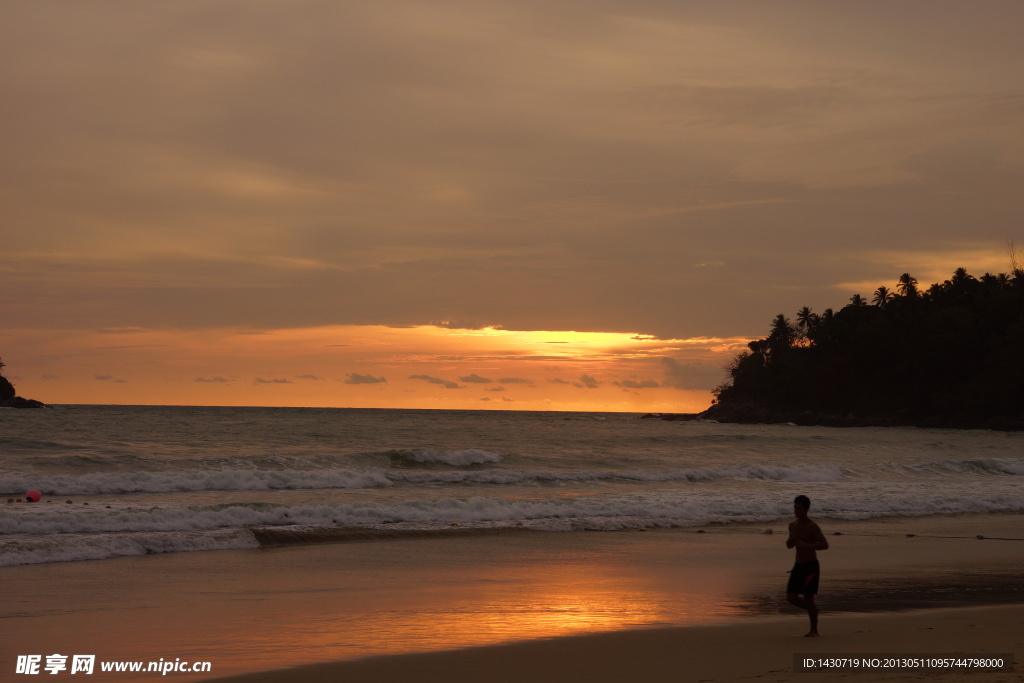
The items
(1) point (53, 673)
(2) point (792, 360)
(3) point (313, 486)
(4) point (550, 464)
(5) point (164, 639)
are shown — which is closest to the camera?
(1) point (53, 673)

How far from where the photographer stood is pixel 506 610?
11.2 metres

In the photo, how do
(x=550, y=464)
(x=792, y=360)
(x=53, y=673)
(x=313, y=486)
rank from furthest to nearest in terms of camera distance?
(x=792, y=360)
(x=550, y=464)
(x=313, y=486)
(x=53, y=673)

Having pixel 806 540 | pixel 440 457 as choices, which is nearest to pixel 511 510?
pixel 806 540

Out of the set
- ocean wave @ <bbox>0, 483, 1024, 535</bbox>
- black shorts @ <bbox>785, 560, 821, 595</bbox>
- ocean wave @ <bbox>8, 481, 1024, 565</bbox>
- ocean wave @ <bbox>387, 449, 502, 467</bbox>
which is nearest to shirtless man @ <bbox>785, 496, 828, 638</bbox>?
black shorts @ <bbox>785, 560, 821, 595</bbox>

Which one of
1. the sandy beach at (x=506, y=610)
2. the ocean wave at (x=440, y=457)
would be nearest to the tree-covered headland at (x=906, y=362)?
the ocean wave at (x=440, y=457)

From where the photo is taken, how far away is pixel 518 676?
8.25 meters

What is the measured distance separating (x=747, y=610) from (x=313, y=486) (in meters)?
19.8

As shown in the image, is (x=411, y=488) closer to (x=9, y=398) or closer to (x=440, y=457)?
(x=440, y=457)

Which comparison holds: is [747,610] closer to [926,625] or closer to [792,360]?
[926,625]

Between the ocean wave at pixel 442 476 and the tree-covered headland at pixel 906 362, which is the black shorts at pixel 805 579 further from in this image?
the tree-covered headland at pixel 906 362

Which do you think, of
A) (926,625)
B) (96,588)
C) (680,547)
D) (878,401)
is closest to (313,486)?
(680,547)

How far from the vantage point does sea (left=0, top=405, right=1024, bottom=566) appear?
58.5 ft

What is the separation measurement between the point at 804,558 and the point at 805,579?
232mm

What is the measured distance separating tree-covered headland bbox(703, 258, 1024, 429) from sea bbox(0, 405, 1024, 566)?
59.4 meters
